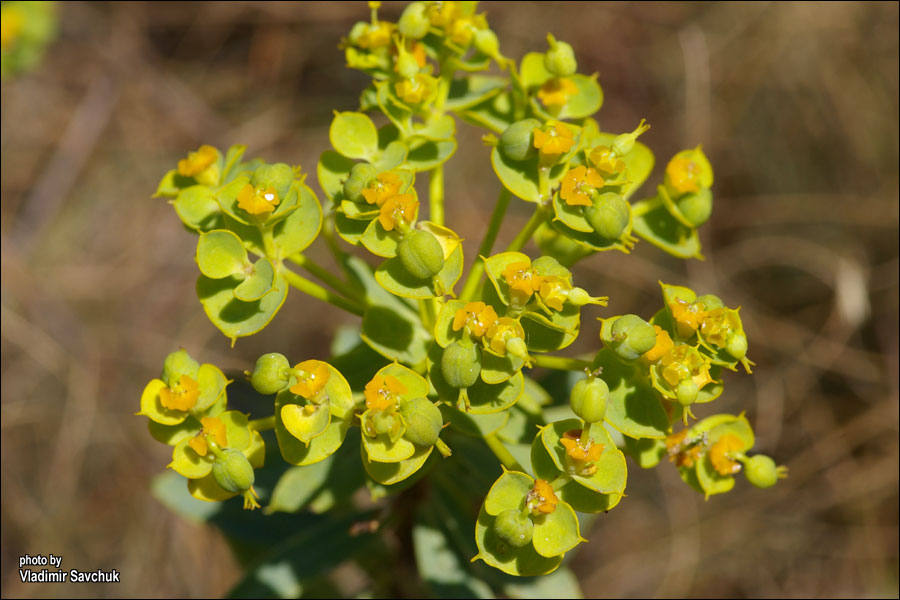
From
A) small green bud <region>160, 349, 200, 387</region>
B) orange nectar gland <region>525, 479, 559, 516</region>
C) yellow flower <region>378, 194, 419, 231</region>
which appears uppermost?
yellow flower <region>378, 194, 419, 231</region>

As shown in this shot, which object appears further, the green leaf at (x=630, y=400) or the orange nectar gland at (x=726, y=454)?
the orange nectar gland at (x=726, y=454)

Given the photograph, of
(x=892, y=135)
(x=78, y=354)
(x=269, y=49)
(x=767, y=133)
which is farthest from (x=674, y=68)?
(x=78, y=354)

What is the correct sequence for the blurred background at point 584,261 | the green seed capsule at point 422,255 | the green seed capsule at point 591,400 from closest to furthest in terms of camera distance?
1. the green seed capsule at point 591,400
2. the green seed capsule at point 422,255
3. the blurred background at point 584,261

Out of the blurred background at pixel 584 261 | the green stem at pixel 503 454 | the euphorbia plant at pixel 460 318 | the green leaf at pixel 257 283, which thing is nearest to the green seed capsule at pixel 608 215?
the euphorbia plant at pixel 460 318

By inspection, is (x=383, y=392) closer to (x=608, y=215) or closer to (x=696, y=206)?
(x=608, y=215)

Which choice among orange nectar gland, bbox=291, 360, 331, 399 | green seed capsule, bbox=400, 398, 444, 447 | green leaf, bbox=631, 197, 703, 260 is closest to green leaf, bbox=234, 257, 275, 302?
orange nectar gland, bbox=291, 360, 331, 399

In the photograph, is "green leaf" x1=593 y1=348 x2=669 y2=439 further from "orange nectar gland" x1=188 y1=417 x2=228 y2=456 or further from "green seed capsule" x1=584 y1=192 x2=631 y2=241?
"orange nectar gland" x1=188 y1=417 x2=228 y2=456

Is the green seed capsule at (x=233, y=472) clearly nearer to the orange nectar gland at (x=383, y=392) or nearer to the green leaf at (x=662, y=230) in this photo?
the orange nectar gland at (x=383, y=392)
